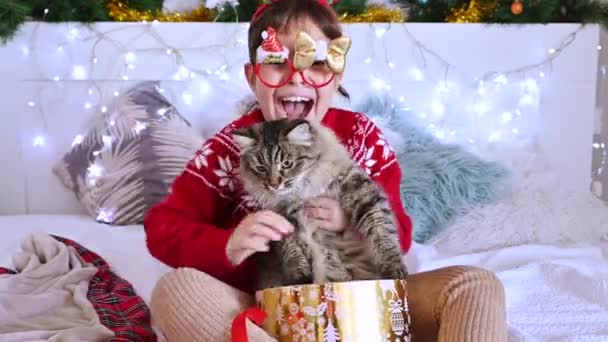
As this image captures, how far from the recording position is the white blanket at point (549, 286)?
125 centimetres

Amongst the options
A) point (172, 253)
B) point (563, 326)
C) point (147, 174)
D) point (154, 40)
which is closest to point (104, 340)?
point (172, 253)

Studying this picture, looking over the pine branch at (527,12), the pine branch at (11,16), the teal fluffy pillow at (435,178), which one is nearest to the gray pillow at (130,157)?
the pine branch at (11,16)

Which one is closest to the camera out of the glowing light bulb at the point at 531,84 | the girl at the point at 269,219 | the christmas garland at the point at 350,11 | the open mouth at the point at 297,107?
the girl at the point at 269,219

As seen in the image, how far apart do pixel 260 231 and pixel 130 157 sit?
1.26 m

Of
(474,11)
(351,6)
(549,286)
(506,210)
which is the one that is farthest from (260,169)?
(474,11)

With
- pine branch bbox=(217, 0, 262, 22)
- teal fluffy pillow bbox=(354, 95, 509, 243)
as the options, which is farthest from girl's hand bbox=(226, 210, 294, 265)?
pine branch bbox=(217, 0, 262, 22)

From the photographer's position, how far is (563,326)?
1.27 meters

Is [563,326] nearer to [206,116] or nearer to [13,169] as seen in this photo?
[206,116]

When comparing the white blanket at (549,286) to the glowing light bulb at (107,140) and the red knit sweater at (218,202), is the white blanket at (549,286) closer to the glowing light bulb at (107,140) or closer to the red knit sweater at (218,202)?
the red knit sweater at (218,202)

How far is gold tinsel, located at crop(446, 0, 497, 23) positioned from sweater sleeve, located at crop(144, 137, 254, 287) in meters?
1.50

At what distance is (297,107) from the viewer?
4.32ft

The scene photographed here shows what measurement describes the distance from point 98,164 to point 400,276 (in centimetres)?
147

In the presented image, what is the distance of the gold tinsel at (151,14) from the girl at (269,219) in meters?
1.20

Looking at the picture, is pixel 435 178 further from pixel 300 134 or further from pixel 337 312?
pixel 337 312
